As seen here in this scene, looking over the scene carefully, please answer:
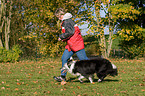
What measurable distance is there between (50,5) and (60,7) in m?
0.70

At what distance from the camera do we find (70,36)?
20.8 ft

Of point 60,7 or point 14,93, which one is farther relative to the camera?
point 60,7

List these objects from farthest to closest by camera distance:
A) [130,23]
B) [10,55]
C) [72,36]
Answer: [130,23], [10,55], [72,36]

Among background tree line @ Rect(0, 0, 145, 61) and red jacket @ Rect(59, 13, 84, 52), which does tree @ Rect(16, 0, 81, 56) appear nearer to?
background tree line @ Rect(0, 0, 145, 61)

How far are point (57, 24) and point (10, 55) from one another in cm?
358

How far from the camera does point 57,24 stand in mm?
15047

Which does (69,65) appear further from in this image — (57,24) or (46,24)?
(46,24)

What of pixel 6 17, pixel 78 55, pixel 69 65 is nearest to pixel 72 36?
pixel 78 55

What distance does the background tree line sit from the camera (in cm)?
1522

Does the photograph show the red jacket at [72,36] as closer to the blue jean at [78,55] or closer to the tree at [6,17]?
the blue jean at [78,55]

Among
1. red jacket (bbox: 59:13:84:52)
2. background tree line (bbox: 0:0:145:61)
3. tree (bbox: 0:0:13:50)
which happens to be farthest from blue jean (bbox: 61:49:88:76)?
tree (bbox: 0:0:13:50)

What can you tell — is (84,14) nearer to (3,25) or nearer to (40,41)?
(40,41)

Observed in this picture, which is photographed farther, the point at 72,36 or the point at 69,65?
the point at 69,65

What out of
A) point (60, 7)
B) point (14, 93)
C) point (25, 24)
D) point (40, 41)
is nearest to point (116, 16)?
point (60, 7)
